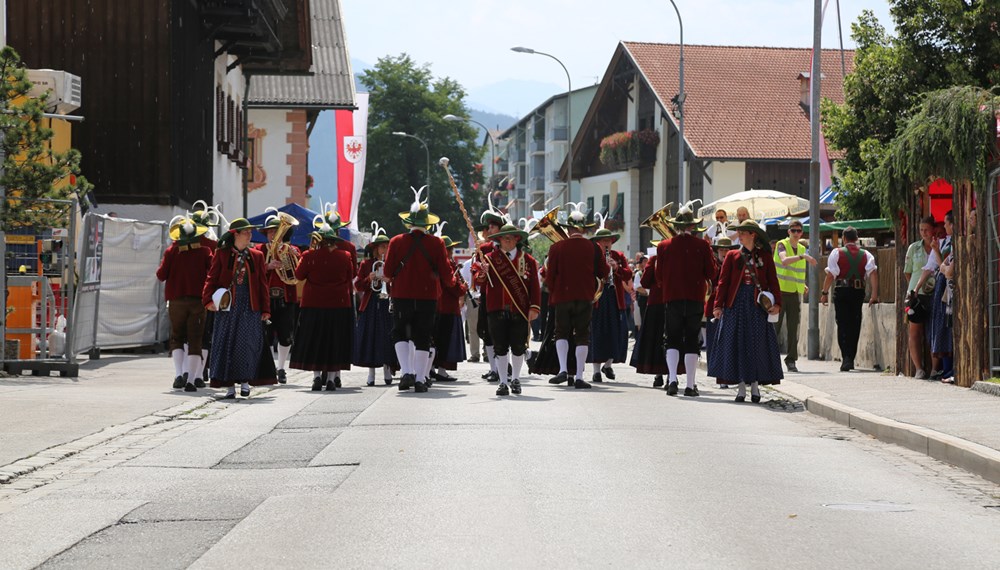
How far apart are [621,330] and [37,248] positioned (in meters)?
7.20

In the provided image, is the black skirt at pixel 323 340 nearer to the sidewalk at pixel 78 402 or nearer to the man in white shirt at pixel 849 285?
the sidewalk at pixel 78 402

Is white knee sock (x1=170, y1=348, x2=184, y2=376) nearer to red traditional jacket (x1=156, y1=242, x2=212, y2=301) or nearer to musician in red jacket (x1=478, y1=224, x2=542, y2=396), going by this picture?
red traditional jacket (x1=156, y1=242, x2=212, y2=301)

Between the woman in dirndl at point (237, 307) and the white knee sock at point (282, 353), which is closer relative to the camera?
the woman in dirndl at point (237, 307)

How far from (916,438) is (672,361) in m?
5.25

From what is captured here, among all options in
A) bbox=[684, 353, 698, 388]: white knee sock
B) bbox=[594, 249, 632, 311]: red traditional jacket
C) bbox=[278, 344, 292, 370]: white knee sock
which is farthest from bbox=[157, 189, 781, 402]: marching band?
bbox=[278, 344, 292, 370]: white knee sock

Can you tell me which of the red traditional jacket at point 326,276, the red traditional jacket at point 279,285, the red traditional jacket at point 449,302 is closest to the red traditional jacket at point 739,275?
the red traditional jacket at point 449,302

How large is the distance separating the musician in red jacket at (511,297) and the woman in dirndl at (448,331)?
1283mm

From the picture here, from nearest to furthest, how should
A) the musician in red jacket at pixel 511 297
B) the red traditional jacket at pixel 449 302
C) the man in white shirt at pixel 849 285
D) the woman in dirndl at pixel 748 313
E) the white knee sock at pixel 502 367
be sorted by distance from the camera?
the woman in dirndl at pixel 748 313 < the white knee sock at pixel 502 367 < the musician in red jacket at pixel 511 297 < the red traditional jacket at pixel 449 302 < the man in white shirt at pixel 849 285

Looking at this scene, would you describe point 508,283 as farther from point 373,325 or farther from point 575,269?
point 373,325

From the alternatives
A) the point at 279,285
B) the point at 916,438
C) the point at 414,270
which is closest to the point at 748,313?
the point at 414,270

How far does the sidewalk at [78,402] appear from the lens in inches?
452

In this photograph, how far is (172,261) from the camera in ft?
55.5

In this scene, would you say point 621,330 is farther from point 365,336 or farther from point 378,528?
point 378,528

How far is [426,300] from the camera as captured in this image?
55.3 ft
